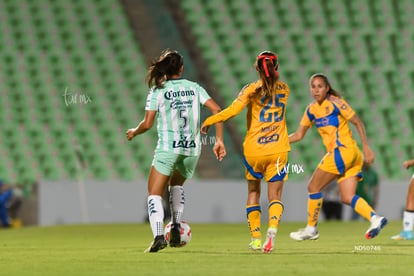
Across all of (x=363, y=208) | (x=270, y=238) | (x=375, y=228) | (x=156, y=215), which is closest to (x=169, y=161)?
(x=156, y=215)

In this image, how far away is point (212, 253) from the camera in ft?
27.0

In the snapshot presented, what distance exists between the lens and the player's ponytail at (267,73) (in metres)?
8.05

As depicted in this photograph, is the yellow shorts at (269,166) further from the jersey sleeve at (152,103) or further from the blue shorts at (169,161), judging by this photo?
the jersey sleeve at (152,103)

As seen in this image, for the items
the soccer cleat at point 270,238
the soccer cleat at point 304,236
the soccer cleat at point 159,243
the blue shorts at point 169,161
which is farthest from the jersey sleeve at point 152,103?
the soccer cleat at point 304,236

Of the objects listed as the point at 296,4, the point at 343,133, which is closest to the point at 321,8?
the point at 296,4

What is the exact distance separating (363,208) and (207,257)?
2.10 metres

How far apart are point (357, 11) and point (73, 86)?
23.2 feet

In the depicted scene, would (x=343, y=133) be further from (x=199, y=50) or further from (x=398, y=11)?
(x=398, y=11)

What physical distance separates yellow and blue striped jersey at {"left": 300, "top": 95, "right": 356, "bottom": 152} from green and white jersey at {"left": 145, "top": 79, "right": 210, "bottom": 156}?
6.31 ft

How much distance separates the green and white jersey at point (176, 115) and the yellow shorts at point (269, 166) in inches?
20.3

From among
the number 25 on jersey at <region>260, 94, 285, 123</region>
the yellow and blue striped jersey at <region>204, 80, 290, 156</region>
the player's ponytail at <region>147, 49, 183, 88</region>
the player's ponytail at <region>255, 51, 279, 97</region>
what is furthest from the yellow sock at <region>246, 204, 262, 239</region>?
the player's ponytail at <region>147, 49, 183, 88</region>

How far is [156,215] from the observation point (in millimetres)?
8117

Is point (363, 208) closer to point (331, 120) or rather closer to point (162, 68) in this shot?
point (331, 120)

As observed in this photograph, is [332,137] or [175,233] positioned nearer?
[175,233]
